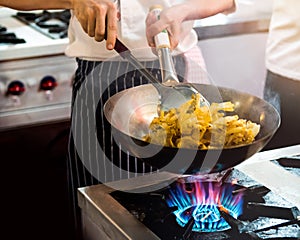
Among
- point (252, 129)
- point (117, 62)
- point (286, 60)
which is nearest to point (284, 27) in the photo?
point (286, 60)

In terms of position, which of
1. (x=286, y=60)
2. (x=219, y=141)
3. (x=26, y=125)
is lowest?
(x=26, y=125)

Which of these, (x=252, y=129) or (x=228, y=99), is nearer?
(x=252, y=129)

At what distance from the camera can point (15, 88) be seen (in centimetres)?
184

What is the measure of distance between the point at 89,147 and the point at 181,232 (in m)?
0.72

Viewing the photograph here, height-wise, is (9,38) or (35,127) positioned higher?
(9,38)

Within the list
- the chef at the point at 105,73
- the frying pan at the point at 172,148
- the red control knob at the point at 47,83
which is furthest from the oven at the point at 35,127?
the frying pan at the point at 172,148

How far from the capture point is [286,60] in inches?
69.2

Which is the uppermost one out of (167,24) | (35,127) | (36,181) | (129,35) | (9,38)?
(167,24)

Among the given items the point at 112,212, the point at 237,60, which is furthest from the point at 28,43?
the point at 112,212

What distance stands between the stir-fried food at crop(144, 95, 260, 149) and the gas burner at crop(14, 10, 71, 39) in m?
0.95

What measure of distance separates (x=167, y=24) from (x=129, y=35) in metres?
0.31

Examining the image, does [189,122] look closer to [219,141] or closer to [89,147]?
A: [219,141]

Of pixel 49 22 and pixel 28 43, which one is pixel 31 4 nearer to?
pixel 28 43

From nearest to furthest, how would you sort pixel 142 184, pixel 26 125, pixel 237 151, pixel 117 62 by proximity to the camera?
1. pixel 237 151
2. pixel 142 184
3. pixel 117 62
4. pixel 26 125
